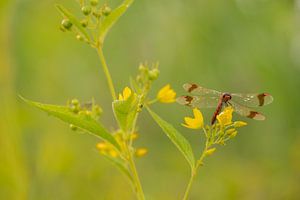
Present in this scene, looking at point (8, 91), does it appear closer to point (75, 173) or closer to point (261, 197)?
point (75, 173)

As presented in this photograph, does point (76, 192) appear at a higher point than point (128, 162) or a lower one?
lower

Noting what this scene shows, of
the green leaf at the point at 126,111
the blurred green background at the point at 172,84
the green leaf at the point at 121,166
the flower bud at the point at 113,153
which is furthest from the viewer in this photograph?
the blurred green background at the point at 172,84

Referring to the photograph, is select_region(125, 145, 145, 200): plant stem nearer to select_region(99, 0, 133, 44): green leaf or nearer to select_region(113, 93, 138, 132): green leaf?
select_region(113, 93, 138, 132): green leaf

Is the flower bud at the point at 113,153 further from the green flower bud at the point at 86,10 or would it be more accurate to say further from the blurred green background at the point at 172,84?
the blurred green background at the point at 172,84

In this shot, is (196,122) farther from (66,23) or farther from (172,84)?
(172,84)

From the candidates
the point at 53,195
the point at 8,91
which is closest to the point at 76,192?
the point at 53,195

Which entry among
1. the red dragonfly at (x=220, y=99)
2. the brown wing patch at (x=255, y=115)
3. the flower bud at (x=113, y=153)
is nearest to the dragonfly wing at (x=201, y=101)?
the red dragonfly at (x=220, y=99)

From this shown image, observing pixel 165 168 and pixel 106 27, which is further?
pixel 165 168
